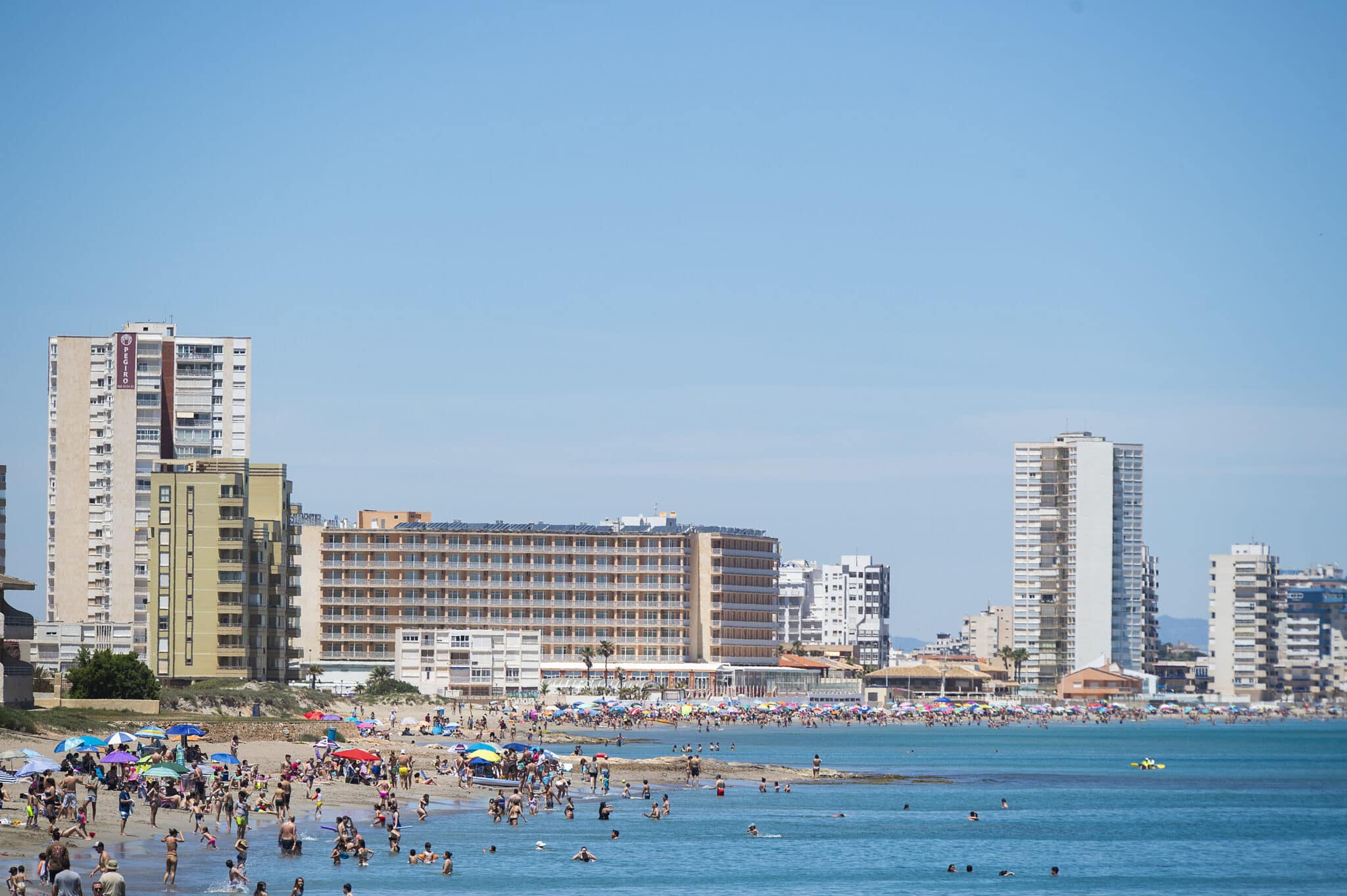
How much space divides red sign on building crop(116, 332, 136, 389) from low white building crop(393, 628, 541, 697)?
→ 35499mm

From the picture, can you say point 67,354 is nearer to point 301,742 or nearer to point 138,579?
point 138,579

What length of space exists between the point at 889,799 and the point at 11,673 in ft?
144

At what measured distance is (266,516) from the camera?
139000 millimetres

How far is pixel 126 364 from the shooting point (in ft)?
572

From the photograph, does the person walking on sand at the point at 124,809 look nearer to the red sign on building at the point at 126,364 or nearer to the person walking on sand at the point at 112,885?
the person walking on sand at the point at 112,885

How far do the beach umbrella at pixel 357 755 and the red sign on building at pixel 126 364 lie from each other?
102m

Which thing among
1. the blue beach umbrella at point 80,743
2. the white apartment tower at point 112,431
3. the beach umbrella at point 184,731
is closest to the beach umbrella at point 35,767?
the blue beach umbrella at point 80,743

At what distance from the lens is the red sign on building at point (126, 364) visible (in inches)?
6850

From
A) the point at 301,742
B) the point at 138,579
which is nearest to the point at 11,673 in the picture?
the point at 301,742

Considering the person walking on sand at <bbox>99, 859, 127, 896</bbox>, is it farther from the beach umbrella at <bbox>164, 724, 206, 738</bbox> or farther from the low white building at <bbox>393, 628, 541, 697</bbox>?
the low white building at <bbox>393, 628, 541, 697</bbox>

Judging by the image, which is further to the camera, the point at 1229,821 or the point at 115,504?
the point at 115,504

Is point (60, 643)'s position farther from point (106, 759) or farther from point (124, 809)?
point (124, 809)

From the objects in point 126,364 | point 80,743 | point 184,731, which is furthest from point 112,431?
point 80,743

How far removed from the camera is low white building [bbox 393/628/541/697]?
591 ft
